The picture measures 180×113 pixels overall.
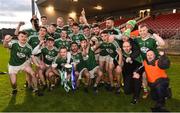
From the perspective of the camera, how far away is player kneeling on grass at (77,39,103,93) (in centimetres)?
848

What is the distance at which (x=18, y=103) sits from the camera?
7363mm

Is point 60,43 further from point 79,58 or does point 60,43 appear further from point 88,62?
point 88,62

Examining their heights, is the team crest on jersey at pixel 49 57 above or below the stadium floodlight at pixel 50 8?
below

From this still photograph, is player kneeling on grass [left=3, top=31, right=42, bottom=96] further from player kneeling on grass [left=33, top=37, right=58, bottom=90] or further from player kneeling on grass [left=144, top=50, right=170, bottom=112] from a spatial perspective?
player kneeling on grass [left=144, top=50, right=170, bottom=112]

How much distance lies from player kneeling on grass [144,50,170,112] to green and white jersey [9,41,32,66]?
10.5 ft

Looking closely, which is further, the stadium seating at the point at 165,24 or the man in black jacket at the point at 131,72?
the stadium seating at the point at 165,24

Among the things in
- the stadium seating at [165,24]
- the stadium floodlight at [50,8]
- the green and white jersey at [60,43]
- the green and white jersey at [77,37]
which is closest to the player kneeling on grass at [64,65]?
the green and white jersey at [60,43]

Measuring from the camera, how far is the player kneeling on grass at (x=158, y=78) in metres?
6.43

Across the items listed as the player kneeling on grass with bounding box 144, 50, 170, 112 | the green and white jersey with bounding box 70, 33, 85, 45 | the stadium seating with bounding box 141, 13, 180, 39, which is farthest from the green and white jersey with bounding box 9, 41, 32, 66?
the stadium seating with bounding box 141, 13, 180, 39

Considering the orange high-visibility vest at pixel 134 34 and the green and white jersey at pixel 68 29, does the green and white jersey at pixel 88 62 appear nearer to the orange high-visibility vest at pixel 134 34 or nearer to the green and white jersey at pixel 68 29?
the orange high-visibility vest at pixel 134 34

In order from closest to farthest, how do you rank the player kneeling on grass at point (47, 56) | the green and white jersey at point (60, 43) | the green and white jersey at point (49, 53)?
the player kneeling on grass at point (47, 56) → the green and white jersey at point (49, 53) → the green and white jersey at point (60, 43)

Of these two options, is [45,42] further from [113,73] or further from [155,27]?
[155,27]

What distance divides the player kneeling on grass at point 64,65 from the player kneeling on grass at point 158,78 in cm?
239

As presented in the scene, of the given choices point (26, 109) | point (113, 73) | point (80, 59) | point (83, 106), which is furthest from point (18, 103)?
point (113, 73)
